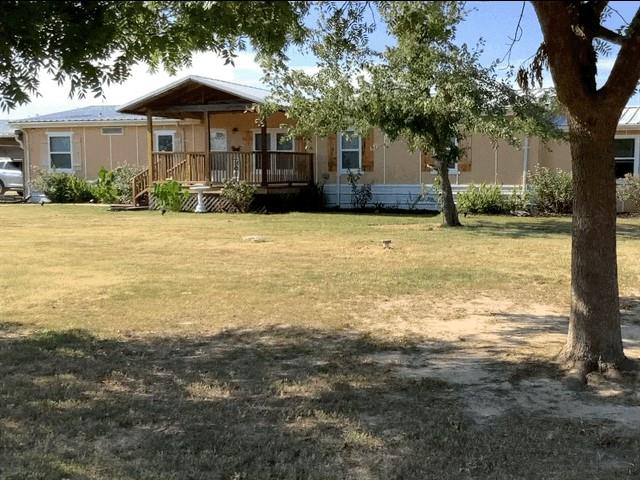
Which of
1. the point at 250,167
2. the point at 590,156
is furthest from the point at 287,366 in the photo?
the point at 250,167

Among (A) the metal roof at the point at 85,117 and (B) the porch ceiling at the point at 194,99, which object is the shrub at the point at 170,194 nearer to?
(B) the porch ceiling at the point at 194,99

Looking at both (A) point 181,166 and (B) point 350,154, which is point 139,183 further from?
(B) point 350,154

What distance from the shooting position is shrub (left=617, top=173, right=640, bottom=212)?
18.9 meters

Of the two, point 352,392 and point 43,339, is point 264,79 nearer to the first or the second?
point 43,339

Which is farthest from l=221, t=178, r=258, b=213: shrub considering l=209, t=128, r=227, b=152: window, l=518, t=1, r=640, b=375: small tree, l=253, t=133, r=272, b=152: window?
l=518, t=1, r=640, b=375: small tree

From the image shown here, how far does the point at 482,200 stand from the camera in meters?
20.2

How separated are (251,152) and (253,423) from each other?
1722cm

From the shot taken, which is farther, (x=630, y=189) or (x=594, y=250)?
(x=630, y=189)

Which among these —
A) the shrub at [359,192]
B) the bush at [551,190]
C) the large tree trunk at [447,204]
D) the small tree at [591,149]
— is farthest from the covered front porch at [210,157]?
the small tree at [591,149]

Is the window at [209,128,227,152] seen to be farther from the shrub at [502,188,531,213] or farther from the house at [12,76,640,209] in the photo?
the shrub at [502,188,531,213]

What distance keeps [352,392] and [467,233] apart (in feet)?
34.4

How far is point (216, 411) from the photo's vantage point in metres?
4.27

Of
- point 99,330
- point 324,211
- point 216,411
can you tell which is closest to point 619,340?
point 216,411

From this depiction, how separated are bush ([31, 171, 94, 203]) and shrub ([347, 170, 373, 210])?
10.2m
